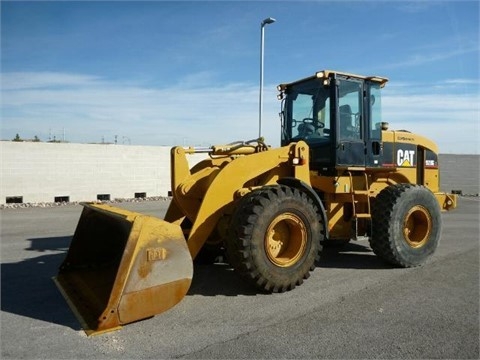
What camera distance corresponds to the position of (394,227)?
6496mm

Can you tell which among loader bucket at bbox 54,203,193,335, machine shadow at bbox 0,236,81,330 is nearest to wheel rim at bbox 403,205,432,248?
loader bucket at bbox 54,203,193,335

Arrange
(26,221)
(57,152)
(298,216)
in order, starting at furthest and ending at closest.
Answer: (57,152) → (26,221) → (298,216)

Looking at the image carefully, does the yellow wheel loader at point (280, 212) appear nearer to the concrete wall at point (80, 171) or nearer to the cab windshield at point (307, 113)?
the cab windshield at point (307, 113)

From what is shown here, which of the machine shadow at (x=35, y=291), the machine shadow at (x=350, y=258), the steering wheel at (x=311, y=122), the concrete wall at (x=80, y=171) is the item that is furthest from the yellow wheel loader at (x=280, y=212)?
the concrete wall at (x=80, y=171)

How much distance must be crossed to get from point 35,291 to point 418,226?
5697 millimetres

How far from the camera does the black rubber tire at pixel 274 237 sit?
16.3 ft

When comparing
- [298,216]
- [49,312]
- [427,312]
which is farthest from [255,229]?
[49,312]

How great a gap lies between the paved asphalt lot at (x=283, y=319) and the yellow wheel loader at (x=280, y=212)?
254 millimetres

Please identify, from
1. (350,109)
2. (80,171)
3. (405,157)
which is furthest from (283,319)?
(80,171)

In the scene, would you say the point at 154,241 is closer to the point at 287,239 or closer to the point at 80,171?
the point at 287,239

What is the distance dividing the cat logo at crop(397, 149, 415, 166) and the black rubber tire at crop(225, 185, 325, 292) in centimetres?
265

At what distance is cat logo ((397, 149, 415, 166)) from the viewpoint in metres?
7.54

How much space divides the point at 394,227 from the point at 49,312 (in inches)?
186

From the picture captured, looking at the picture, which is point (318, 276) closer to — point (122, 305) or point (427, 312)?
point (427, 312)
